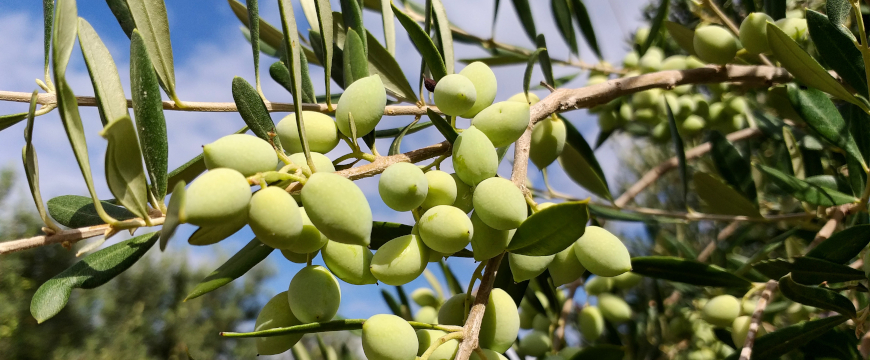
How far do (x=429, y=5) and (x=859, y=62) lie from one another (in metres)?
0.58

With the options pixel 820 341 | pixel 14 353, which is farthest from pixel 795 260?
pixel 14 353

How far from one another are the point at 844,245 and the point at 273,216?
802mm

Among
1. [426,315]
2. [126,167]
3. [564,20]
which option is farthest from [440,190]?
[564,20]

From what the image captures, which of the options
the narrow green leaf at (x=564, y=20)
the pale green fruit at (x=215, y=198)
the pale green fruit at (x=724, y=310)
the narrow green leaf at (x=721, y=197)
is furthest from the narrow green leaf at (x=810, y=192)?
the pale green fruit at (x=215, y=198)

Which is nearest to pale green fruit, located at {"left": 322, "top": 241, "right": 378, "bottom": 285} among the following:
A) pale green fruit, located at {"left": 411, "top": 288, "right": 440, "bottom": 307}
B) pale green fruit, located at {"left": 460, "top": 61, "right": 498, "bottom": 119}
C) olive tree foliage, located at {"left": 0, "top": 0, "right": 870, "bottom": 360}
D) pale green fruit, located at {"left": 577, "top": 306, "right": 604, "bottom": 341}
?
olive tree foliage, located at {"left": 0, "top": 0, "right": 870, "bottom": 360}

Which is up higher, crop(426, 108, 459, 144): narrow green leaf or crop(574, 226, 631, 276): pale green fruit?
crop(426, 108, 459, 144): narrow green leaf

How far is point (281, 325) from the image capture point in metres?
0.49

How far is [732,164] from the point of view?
1.08 metres

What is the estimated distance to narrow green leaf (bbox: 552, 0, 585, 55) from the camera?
1189 mm

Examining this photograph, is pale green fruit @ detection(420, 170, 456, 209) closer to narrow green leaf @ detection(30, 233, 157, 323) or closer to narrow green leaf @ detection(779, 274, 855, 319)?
narrow green leaf @ detection(30, 233, 157, 323)

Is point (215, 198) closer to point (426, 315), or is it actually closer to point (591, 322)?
point (426, 315)

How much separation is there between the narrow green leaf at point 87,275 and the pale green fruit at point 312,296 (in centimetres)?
14

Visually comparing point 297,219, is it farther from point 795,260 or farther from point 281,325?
point 795,260

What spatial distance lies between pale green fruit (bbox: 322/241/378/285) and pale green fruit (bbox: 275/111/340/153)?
0.33 ft
